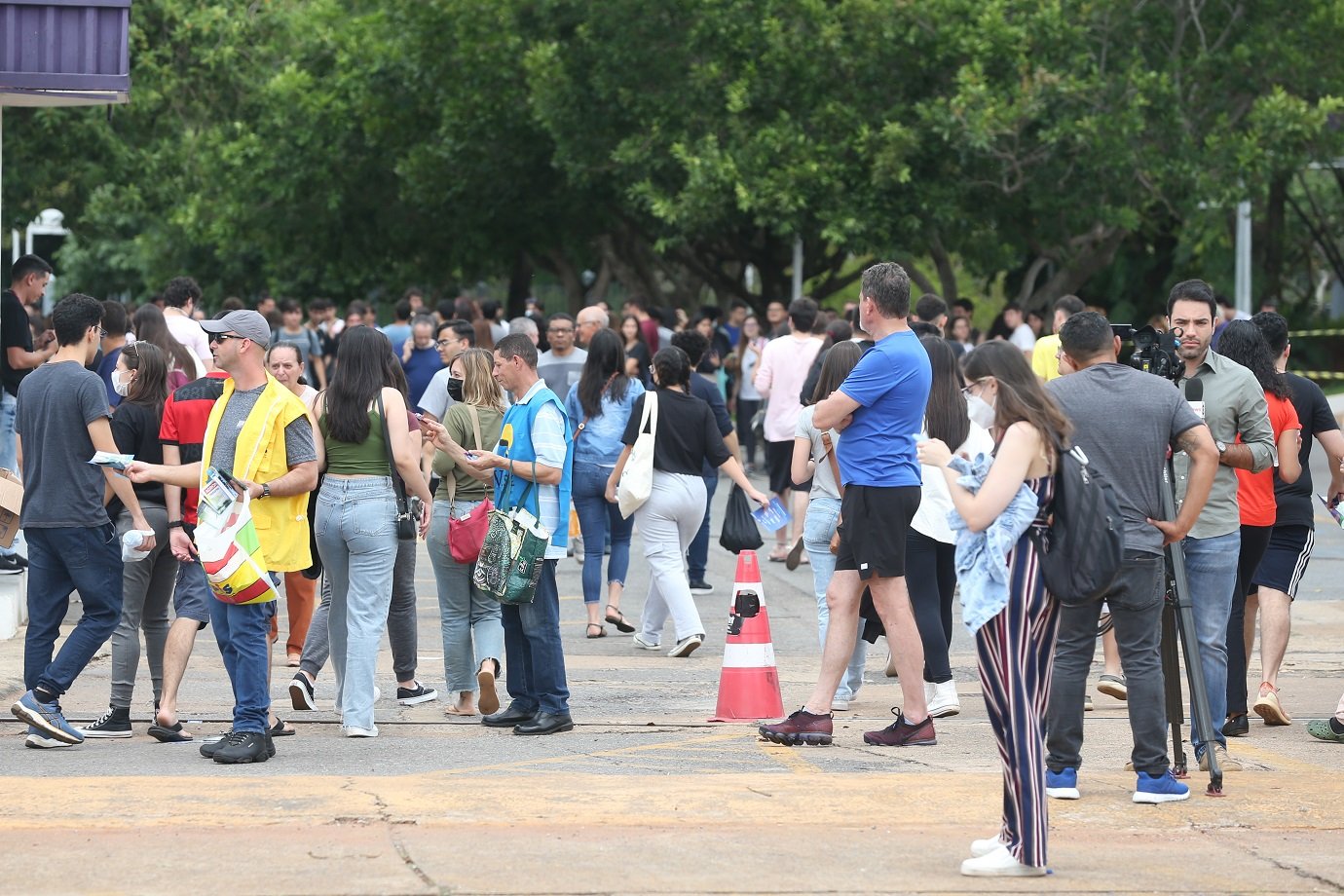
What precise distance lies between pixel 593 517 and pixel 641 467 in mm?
1090

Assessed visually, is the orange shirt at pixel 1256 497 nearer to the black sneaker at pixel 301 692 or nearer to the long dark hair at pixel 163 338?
the black sneaker at pixel 301 692

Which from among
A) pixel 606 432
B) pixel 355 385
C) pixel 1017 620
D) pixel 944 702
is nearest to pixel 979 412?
pixel 944 702

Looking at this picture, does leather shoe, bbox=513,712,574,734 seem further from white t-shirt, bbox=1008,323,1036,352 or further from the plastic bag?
white t-shirt, bbox=1008,323,1036,352

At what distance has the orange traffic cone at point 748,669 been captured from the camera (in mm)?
8680

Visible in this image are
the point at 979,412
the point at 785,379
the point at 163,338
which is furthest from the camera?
the point at 785,379

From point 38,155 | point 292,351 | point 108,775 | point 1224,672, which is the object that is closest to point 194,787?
point 108,775

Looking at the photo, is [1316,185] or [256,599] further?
[1316,185]

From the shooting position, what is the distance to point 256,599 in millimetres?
7629

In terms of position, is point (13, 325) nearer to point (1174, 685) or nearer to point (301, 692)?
point (301, 692)

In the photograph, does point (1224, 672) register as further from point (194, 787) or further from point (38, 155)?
point (38, 155)

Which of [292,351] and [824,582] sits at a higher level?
[292,351]

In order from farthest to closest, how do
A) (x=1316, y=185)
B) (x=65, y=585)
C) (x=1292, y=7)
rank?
(x=1316, y=185) < (x=1292, y=7) < (x=65, y=585)

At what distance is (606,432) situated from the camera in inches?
455

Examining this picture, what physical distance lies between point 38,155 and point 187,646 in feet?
59.2
